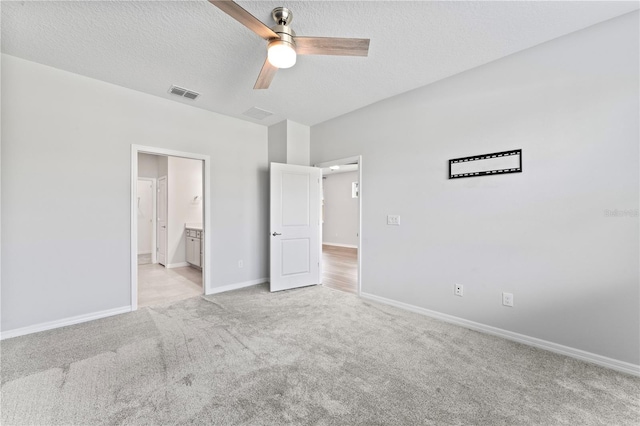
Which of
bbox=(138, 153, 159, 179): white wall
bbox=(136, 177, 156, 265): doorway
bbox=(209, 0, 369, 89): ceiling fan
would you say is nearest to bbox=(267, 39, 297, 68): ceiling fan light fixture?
bbox=(209, 0, 369, 89): ceiling fan

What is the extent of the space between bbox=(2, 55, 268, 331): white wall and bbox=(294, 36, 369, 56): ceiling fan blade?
95.8 inches

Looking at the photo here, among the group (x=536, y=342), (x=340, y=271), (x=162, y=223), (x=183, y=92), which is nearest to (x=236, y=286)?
(x=340, y=271)

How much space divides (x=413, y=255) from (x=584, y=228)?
153 cm

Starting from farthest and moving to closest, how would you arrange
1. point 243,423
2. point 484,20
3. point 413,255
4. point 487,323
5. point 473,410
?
point 413,255, point 487,323, point 484,20, point 473,410, point 243,423

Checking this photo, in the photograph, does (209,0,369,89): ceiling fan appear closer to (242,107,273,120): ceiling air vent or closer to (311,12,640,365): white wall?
(311,12,640,365): white wall

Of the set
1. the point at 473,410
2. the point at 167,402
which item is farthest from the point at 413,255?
Answer: the point at 167,402

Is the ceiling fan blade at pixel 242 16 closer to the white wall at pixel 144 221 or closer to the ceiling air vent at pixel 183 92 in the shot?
the ceiling air vent at pixel 183 92

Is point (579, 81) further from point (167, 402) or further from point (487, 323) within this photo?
point (167, 402)

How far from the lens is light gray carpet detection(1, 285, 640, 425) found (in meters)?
1.62

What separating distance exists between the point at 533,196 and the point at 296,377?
99.3 inches

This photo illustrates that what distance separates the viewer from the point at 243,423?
5.07 feet

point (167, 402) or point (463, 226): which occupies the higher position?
point (463, 226)

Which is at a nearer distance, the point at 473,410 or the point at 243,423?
the point at 243,423

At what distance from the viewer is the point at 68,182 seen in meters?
2.87
